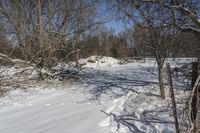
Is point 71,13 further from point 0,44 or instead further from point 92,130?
point 92,130

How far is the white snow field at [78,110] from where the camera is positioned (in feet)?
26.0

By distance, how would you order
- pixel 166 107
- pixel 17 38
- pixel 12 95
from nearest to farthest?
pixel 166 107 < pixel 12 95 < pixel 17 38

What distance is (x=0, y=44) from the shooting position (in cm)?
1977

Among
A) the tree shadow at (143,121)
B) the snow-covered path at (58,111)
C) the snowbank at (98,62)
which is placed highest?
the snowbank at (98,62)

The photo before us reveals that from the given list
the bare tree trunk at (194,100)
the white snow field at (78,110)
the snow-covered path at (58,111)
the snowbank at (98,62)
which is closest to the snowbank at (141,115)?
the white snow field at (78,110)

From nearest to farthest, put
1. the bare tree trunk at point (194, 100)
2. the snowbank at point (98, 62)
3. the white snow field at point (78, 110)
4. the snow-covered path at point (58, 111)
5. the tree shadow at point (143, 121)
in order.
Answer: the bare tree trunk at point (194, 100)
the tree shadow at point (143, 121)
the white snow field at point (78, 110)
the snow-covered path at point (58, 111)
the snowbank at point (98, 62)

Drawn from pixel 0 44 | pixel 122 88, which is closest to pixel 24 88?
pixel 122 88

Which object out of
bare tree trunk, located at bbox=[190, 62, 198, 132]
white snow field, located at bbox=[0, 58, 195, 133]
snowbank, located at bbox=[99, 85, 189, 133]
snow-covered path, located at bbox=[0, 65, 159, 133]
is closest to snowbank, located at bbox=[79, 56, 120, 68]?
white snow field, located at bbox=[0, 58, 195, 133]

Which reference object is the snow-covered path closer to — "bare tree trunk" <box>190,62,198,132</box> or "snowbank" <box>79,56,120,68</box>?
A: "bare tree trunk" <box>190,62,198,132</box>

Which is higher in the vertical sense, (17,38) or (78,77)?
(17,38)

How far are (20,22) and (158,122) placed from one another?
45.6ft

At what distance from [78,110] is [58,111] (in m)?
0.61

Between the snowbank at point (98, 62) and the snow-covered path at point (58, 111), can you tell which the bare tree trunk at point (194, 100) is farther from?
the snowbank at point (98, 62)

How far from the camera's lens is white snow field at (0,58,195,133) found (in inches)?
311
